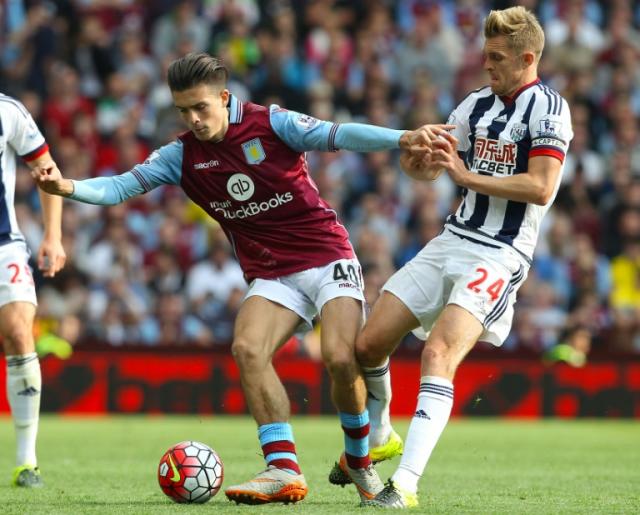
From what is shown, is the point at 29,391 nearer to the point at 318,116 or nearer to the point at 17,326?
the point at 17,326

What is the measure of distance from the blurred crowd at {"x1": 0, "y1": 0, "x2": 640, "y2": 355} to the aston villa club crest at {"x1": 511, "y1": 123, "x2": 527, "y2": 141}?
7.64m

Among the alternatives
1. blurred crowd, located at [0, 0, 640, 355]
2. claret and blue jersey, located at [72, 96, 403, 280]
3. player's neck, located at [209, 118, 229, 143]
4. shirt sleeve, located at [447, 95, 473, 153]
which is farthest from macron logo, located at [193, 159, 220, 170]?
blurred crowd, located at [0, 0, 640, 355]

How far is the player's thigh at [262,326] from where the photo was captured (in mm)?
7254

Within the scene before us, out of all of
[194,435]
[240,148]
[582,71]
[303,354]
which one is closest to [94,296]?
[303,354]

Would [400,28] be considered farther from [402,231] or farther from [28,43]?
[28,43]

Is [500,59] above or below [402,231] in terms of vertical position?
above

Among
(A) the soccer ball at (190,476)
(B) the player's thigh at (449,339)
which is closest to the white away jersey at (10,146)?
(A) the soccer ball at (190,476)

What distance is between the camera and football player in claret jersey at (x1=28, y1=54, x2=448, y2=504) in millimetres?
7211

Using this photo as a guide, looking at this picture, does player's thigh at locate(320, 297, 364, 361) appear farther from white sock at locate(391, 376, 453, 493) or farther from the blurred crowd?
the blurred crowd

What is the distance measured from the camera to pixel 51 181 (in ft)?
23.5

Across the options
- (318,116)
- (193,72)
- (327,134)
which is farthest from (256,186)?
(318,116)

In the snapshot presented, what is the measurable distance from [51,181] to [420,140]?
196cm

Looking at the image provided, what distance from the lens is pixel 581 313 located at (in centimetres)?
1556

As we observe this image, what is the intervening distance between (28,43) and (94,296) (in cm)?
443
